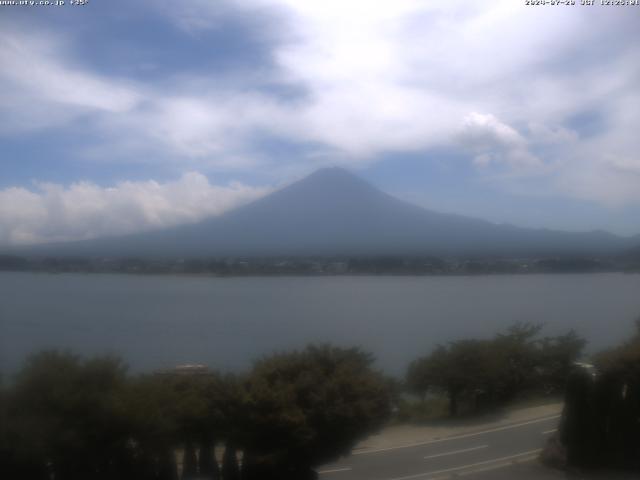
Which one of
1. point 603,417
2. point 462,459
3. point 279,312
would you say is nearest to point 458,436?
point 462,459

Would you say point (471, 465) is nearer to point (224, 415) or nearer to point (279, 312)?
point (224, 415)

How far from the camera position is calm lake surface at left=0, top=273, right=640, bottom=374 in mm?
10539

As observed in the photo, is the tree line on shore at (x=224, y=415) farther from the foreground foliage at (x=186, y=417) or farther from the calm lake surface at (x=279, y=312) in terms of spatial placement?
the calm lake surface at (x=279, y=312)

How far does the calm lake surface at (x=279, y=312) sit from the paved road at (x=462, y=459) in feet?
5.74

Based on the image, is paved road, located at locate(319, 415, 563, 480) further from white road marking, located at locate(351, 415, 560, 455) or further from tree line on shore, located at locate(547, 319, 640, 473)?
tree line on shore, located at locate(547, 319, 640, 473)

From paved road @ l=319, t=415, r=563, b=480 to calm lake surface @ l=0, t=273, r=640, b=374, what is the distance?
1749 millimetres

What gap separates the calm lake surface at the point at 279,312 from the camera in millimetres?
10539

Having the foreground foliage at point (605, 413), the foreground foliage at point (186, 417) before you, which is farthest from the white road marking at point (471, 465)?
the foreground foliage at point (186, 417)

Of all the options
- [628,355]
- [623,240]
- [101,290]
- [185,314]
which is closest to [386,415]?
[628,355]

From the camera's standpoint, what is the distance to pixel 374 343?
13.1m

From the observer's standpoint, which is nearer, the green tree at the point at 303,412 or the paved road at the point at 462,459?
the green tree at the point at 303,412

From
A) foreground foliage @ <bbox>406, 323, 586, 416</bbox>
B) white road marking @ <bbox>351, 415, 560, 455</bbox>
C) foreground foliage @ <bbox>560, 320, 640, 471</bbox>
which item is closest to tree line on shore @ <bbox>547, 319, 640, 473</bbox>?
foreground foliage @ <bbox>560, 320, 640, 471</bbox>

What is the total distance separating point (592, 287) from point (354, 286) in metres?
6.48

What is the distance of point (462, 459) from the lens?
9969 millimetres
